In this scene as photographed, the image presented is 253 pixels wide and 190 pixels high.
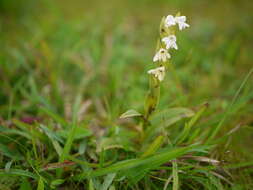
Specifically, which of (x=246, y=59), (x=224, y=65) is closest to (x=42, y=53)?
(x=224, y=65)

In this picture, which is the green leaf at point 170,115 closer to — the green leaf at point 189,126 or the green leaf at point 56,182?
the green leaf at point 189,126

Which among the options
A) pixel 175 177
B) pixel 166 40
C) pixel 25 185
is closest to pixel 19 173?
pixel 25 185

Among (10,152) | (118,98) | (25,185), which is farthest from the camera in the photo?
(118,98)

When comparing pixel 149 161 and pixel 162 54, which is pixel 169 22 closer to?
pixel 162 54

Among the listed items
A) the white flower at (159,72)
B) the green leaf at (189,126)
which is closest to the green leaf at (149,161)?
the green leaf at (189,126)

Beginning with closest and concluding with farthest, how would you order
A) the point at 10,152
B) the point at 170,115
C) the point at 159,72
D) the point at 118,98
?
1. the point at 159,72
2. the point at 10,152
3. the point at 170,115
4. the point at 118,98

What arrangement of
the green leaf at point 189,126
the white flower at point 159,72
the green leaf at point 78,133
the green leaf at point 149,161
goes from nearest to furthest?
the green leaf at point 149,161, the white flower at point 159,72, the green leaf at point 189,126, the green leaf at point 78,133
